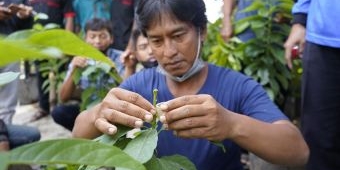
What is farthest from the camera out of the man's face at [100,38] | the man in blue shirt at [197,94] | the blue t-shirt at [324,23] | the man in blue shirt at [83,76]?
the man's face at [100,38]

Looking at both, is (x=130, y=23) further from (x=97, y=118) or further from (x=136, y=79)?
(x=97, y=118)

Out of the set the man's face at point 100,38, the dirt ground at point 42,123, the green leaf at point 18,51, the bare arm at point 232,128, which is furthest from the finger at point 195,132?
the dirt ground at point 42,123

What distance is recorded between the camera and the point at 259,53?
262cm

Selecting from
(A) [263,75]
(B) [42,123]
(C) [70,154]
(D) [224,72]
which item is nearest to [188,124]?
(C) [70,154]

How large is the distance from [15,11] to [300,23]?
4.96ft

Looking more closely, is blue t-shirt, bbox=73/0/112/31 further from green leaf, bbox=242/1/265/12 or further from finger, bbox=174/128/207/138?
finger, bbox=174/128/207/138

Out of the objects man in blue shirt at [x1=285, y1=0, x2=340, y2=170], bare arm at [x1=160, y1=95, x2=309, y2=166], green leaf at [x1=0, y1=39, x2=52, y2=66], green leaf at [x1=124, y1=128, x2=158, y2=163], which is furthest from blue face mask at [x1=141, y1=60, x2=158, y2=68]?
green leaf at [x1=0, y1=39, x2=52, y2=66]

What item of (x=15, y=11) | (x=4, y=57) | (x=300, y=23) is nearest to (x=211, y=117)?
(x=4, y=57)

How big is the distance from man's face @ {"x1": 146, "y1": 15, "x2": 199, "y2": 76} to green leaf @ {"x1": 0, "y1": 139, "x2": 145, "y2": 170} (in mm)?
930

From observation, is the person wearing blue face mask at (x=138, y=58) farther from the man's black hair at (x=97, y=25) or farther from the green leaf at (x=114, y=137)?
the green leaf at (x=114, y=137)

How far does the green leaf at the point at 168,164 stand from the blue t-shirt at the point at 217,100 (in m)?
0.50

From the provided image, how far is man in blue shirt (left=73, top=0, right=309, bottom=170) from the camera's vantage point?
119 cm

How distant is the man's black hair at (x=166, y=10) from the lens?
56.9 inches

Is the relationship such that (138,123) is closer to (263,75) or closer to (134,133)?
(134,133)
